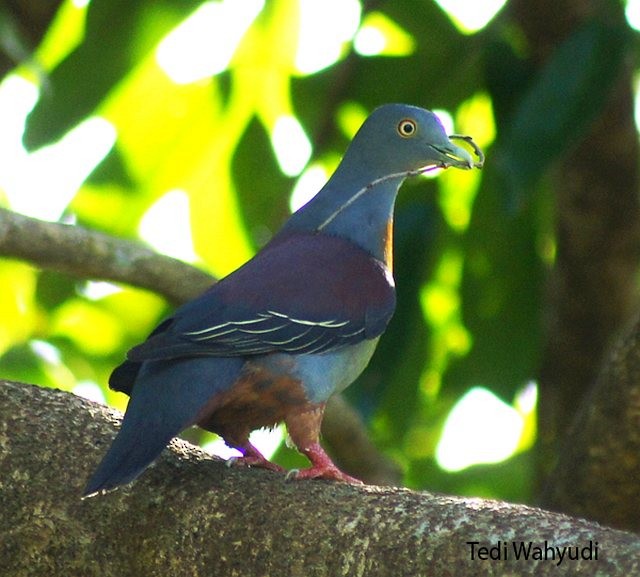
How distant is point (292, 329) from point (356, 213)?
22.5 inches

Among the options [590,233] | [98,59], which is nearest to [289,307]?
[98,59]

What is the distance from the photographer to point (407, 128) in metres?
3.73

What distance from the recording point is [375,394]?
464 centimetres

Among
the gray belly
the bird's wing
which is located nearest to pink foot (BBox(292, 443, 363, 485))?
the gray belly

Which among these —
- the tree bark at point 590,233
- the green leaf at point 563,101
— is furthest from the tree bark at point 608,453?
the tree bark at point 590,233

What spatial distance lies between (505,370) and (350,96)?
46.7 inches

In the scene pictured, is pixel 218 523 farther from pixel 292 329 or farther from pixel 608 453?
pixel 608 453

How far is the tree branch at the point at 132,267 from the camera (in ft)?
13.0

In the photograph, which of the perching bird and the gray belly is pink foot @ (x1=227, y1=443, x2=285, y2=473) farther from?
the gray belly

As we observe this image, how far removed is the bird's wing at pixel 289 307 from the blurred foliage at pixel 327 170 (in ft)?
4.18

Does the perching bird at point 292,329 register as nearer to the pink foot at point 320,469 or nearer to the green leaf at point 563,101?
the pink foot at point 320,469

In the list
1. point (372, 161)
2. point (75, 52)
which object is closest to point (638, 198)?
point (372, 161)

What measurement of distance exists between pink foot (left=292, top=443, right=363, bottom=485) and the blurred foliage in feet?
4.96

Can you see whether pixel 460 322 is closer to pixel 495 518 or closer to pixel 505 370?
pixel 505 370
